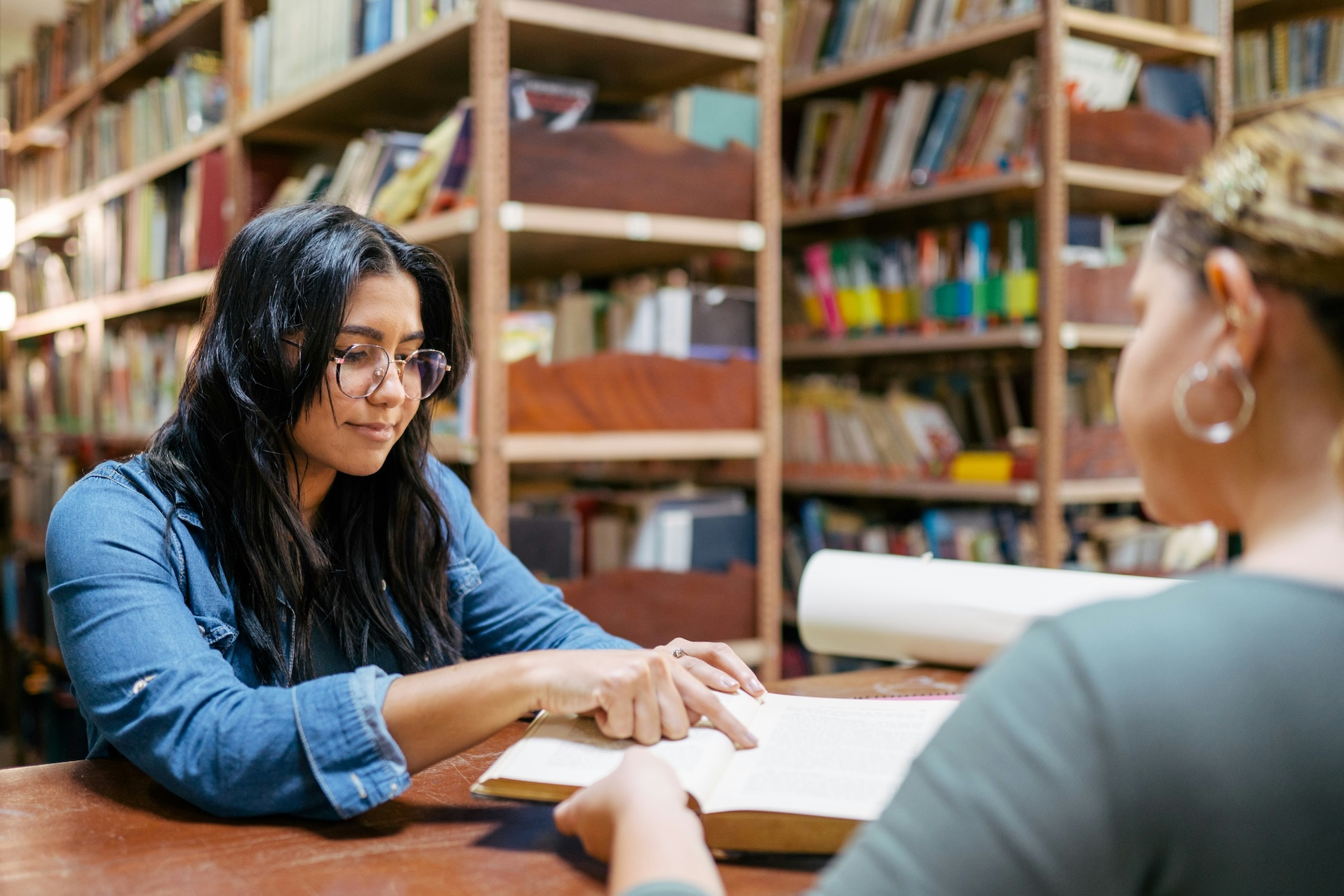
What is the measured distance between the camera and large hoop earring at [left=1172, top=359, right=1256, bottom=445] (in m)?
0.56

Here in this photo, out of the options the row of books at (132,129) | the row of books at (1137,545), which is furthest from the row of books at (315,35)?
the row of books at (1137,545)

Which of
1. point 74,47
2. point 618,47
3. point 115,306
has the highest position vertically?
point 74,47

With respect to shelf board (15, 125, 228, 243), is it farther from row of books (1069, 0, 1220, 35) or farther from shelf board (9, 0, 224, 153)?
row of books (1069, 0, 1220, 35)

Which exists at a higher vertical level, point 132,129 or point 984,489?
point 132,129

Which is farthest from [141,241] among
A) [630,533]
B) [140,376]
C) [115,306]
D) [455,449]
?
[630,533]

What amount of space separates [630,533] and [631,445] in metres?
0.27

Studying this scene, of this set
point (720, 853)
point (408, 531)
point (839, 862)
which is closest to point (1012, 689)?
point (839, 862)

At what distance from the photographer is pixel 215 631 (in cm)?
113

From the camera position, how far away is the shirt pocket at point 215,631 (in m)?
1.12

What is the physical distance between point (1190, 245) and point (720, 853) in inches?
20.9

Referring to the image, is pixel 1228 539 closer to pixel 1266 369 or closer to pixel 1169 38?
pixel 1169 38

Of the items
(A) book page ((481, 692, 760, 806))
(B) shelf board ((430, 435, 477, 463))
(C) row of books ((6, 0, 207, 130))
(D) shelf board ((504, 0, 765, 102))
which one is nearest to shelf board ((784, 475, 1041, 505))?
(D) shelf board ((504, 0, 765, 102))

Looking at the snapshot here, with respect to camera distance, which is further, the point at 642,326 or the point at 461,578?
the point at 642,326

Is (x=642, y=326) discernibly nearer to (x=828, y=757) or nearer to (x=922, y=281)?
(x=922, y=281)
